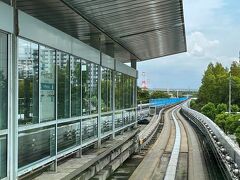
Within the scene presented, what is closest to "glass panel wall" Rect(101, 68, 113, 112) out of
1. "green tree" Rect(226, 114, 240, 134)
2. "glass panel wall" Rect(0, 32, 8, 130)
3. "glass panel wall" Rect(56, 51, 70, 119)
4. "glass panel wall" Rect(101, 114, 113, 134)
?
"glass panel wall" Rect(101, 114, 113, 134)

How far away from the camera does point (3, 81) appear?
7309mm

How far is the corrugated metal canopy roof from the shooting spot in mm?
10859

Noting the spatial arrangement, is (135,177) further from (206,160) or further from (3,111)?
(3,111)

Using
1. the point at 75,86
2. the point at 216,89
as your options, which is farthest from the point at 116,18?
the point at 216,89

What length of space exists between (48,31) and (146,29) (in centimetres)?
687

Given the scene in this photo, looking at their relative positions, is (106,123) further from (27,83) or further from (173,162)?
(27,83)

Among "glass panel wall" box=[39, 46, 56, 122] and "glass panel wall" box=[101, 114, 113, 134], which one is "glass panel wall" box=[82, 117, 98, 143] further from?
"glass panel wall" box=[39, 46, 56, 122]

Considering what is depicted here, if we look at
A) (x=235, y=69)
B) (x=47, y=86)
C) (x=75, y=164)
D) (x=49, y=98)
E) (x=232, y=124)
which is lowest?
(x=232, y=124)

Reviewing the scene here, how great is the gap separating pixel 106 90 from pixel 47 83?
22.6ft

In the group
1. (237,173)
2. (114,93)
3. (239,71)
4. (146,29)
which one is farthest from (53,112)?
(239,71)

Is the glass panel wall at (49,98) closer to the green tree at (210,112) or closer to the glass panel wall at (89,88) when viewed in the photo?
the glass panel wall at (89,88)

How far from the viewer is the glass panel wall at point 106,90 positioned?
50.3ft

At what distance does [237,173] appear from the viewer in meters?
10.4

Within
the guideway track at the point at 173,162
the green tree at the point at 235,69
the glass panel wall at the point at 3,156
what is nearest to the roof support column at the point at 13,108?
the glass panel wall at the point at 3,156
